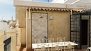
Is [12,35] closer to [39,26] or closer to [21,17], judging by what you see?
[39,26]

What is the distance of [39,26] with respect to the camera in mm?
11320

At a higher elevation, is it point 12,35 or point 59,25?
point 59,25

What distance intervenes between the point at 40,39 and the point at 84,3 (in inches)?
241

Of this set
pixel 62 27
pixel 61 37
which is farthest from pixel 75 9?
pixel 61 37

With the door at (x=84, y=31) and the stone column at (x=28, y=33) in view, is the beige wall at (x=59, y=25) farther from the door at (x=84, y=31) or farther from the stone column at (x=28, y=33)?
the door at (x=84, y=31)

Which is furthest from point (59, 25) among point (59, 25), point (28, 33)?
point (28, 33)

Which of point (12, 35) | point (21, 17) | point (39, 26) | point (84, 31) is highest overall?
point (21, 17)

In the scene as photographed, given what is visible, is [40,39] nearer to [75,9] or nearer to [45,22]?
[45,22]

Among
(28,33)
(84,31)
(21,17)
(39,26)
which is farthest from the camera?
(84,31)

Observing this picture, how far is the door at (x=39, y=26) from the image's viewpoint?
36.6 feet

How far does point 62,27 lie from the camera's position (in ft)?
38.8

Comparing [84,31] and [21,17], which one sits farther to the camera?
[84,31]

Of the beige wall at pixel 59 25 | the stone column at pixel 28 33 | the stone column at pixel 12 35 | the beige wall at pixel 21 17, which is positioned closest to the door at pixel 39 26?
the stone column at pixel 28 33

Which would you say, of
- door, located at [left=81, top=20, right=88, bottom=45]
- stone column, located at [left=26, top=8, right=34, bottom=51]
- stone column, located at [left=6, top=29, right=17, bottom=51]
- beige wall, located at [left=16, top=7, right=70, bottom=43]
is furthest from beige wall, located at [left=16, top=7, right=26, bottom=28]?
stone column, located at [left=6, top=29, right=17, bottom=51]
